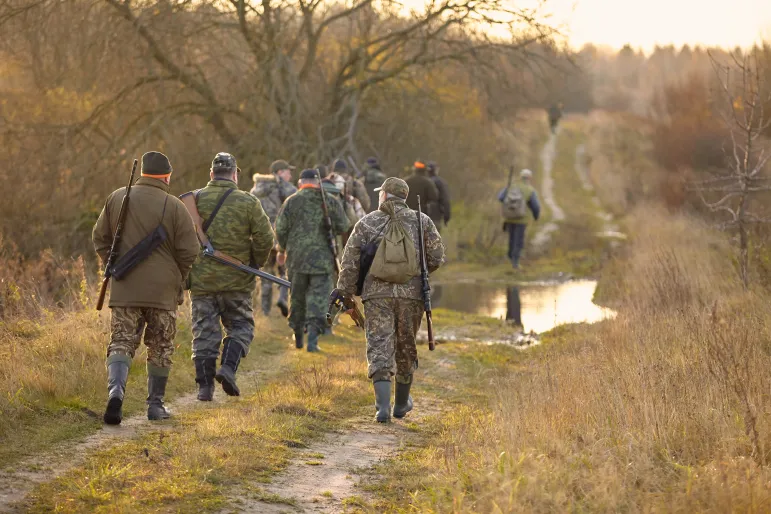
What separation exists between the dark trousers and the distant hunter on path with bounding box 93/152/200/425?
1495cm

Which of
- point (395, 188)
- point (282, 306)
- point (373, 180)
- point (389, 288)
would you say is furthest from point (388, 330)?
point (373, 180)

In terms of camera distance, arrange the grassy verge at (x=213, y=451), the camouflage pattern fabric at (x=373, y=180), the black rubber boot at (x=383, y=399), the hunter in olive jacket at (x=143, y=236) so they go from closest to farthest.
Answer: the grassy verge at (x=213, y=451)
the hunter in olive jacket at (x=143, y=236)
the black rubber boot at (x=383, y=399)
the camouflage pattern fabric at (x=373, y=180)

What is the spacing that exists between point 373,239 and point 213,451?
241 centimetres

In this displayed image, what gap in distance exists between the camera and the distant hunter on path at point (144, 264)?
7691 millimetres

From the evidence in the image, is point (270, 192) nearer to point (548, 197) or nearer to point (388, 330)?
point (388, 330)

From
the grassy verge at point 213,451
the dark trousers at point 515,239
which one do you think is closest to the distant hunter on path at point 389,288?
the grassy verge at point 213,451

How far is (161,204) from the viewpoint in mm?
7824

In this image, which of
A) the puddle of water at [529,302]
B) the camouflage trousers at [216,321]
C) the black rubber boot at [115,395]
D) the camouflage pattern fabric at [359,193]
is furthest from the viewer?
the puddle of water at [529,302]

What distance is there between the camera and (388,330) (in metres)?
8.36

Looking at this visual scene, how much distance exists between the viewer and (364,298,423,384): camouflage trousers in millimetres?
8352

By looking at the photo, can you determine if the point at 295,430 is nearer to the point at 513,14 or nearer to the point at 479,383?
the point at 479,383

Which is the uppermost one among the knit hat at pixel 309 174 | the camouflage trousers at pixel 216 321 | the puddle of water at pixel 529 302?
the knit hat at pixel 309 174

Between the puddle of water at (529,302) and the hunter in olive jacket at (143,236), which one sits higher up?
the hunter in olive jacket at (143,236)

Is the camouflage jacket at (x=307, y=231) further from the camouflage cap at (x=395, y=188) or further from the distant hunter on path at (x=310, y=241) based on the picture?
the camouflage cap at (x=395, y=188)
